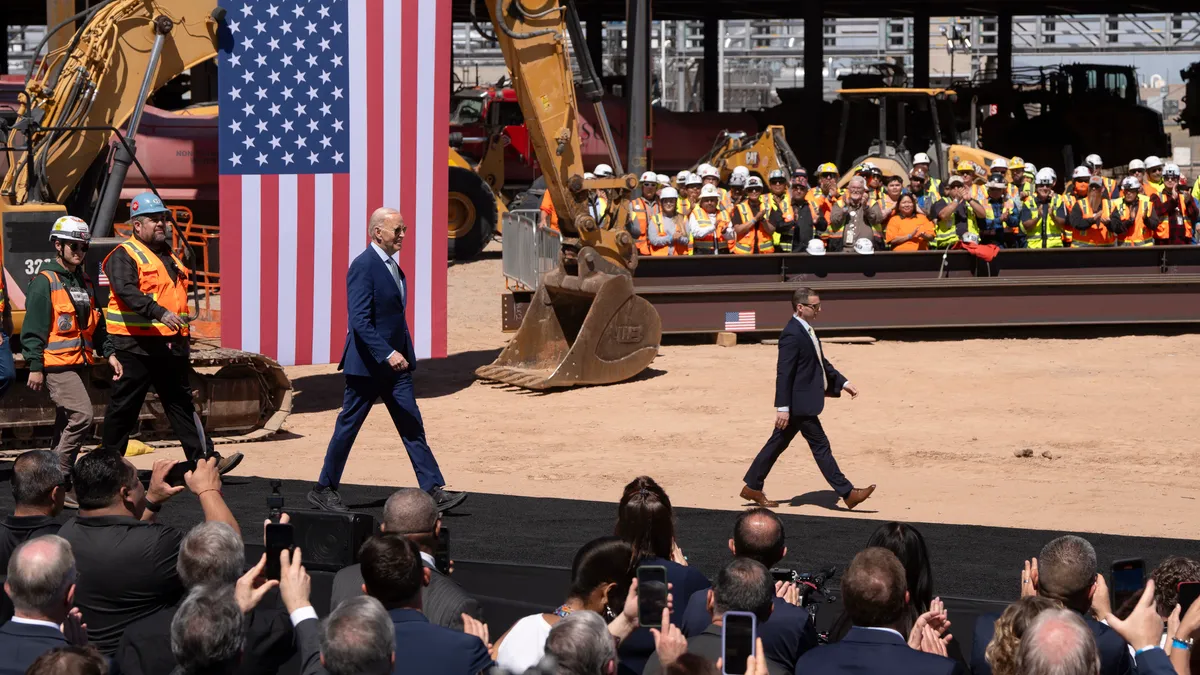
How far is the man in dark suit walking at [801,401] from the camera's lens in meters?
10.2

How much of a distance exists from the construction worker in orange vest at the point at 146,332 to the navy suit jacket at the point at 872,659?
5.64m

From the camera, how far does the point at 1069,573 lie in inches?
201

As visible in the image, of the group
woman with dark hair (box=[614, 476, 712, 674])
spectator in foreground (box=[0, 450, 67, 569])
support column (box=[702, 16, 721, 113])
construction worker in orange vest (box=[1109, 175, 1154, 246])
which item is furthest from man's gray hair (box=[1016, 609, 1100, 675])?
support column (box=[702, 16, 721, 113])

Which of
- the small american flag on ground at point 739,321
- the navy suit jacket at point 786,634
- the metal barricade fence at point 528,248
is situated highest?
the metal barricade fence at point 528,248

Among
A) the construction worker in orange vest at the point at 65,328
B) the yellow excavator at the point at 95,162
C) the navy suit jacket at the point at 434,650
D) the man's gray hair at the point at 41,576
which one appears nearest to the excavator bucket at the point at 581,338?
the yellow excavator at the point at 95,162

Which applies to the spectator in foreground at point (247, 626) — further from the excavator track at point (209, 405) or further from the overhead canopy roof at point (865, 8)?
the overhead canopy roof at point (865, 8)

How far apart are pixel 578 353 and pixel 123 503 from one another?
30.9 ft

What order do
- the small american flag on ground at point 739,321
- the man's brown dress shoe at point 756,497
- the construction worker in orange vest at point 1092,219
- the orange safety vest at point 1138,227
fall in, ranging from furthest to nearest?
the orange safety vest at point 1138,227 → the construction worker in orange vest at point 1092,219 → the small american flag on ground at point 739,321 → the man's brown dress shoe at point 756,497

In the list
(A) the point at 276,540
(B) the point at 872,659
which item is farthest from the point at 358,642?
(B) the point at 872,659

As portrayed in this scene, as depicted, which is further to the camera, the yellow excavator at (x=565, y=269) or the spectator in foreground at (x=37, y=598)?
the yellow excavator at (x=565, y=269)

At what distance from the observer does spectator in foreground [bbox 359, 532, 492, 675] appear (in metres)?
4.65

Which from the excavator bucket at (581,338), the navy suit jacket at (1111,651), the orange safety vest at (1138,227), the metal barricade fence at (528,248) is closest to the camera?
the navy suit jacket at (1111,651)

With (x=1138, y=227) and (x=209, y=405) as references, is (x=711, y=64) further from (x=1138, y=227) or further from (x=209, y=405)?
(x=209, y=405)

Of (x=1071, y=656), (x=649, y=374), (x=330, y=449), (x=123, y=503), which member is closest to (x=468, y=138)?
(x=649, y=374)
